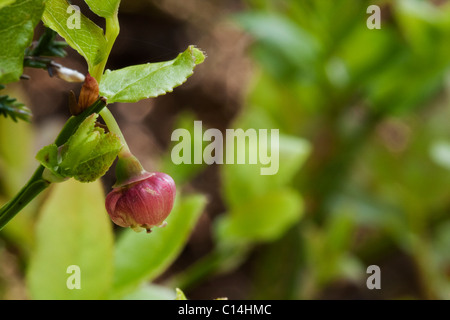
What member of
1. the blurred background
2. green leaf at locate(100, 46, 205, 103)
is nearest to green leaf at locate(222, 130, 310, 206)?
the blurred background

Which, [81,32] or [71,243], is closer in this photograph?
[81,32]

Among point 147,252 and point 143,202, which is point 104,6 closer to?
point 143,202

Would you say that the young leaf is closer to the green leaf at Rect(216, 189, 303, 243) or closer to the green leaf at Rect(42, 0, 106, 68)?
the green leaf at Rect(42, 0, 106, 68)

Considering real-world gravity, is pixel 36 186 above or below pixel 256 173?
→ below

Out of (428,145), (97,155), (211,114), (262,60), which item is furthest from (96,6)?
(211,114)

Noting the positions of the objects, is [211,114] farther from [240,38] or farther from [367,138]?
[367,138]

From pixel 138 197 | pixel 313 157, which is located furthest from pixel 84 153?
pixel 313 157
